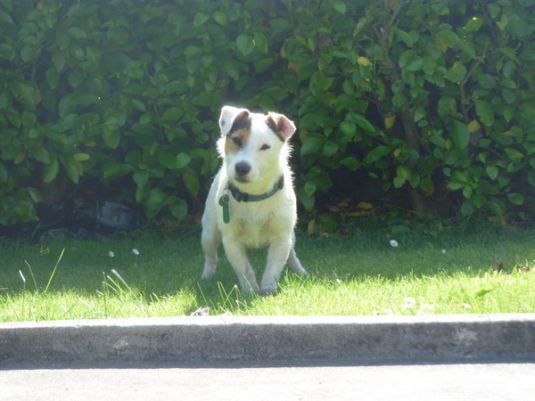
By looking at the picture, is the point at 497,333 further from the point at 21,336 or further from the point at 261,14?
the point at 261,14

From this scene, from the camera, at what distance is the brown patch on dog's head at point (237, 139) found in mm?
5508

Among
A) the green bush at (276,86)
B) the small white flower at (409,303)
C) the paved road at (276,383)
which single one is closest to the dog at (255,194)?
the small white flower at (409,303)

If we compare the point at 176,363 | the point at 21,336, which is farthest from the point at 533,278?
the point at 21,336

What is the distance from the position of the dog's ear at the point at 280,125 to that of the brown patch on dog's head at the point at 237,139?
184 millimetres

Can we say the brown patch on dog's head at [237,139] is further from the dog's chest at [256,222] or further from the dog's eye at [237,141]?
the dog's chest at [256,222]

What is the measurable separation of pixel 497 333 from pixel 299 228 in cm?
375

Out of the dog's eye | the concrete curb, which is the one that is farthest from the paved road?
the dog's eye

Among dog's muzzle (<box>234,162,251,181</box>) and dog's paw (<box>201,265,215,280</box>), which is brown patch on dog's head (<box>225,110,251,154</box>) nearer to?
dog's muzzle (<box>234,162,251,181</box>)

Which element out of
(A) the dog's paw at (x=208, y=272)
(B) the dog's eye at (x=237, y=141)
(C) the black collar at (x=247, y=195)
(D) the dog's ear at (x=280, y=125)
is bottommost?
(A) the dog's paw at (x=208, y=272)

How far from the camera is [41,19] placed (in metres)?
7.33

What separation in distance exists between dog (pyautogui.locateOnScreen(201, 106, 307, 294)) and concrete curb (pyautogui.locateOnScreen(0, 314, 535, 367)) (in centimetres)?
100

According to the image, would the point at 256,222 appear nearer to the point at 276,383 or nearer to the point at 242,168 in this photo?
the point at 242,168

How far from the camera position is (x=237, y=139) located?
18.1ft

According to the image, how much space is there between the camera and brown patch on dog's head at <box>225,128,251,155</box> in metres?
5.51
